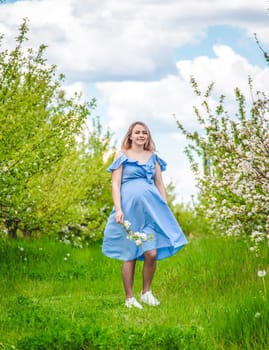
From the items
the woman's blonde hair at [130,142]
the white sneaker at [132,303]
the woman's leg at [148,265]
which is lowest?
the white sneaker at [132,303]

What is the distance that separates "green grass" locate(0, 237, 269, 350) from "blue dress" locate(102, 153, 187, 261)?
0.62 m

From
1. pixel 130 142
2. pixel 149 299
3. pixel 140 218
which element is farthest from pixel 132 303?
pixel 130 142

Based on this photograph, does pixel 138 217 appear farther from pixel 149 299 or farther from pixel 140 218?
pixel 149 299

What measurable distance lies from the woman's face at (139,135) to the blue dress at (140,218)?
22cm

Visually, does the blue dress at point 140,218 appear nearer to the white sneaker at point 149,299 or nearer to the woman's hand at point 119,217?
the woman's hand at point 119,217

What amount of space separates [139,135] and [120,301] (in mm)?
1920

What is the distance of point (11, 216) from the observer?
37.6ft

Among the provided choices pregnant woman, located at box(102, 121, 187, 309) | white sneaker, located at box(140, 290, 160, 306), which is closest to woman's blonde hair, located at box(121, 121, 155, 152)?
pregnant woman, located at box(102, 121, 187, 309)

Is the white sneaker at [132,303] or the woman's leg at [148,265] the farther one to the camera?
the woman's leg at [148,265]

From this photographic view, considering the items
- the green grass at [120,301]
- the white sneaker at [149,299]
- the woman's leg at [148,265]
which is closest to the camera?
the green grass at [120,301]

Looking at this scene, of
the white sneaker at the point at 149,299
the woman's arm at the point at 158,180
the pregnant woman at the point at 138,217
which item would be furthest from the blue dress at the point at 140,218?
the white sneaker at the point at 149,299

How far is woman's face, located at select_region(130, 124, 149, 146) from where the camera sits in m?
8.53

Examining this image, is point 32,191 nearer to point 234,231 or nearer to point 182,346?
point 234,231

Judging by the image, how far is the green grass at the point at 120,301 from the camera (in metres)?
6.02
